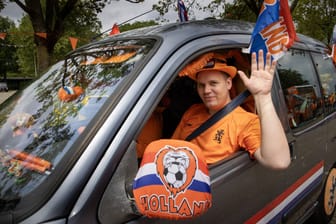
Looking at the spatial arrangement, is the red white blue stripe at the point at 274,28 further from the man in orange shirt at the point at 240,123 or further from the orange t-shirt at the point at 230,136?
the orange t-shirt at the point at 230,136

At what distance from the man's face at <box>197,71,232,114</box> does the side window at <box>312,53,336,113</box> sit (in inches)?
55.3

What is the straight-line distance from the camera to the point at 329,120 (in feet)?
10.1

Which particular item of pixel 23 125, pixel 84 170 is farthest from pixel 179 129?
pixel 84 170

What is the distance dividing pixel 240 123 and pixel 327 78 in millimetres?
1721

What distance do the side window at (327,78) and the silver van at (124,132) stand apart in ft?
0.66

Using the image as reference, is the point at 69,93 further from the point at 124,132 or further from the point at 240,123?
the point at 240,123

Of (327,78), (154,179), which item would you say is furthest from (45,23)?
(154,179)

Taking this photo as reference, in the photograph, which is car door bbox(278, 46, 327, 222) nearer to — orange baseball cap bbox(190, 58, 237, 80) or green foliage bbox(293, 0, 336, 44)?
orange baseball cap bbox(190, 58, 237, 80)

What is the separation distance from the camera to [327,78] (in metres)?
3.29

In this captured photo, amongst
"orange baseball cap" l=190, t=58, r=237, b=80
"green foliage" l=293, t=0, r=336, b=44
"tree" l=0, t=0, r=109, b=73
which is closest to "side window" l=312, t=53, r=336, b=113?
"orange baseball cap" l=190, t=58, r=237, b=80

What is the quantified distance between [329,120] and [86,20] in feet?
45.5

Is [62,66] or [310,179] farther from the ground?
[62,66]

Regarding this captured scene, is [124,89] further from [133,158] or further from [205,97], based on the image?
[205,97]

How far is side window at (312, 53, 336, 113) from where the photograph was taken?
312 cm
